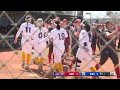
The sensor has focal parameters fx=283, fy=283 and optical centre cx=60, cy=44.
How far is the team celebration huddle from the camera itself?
1303mm

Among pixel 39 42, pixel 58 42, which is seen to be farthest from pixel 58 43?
pixel 39 42

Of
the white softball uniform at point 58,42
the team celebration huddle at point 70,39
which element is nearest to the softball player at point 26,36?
the team celebration huddle at point 70,39

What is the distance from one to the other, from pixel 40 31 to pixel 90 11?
0.48m

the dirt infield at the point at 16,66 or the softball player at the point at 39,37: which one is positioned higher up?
the softball player at the point at 39,37

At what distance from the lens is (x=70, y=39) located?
1.37 meters

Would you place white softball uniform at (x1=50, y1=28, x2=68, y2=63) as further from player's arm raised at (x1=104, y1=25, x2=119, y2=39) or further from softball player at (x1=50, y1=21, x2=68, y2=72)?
player's arm raised at (x1=104, y1=25, x2=119, y2=39)

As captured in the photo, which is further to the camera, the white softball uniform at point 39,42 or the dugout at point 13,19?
the white softball uniform at point 39,42

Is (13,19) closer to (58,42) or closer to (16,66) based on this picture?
(58,42)

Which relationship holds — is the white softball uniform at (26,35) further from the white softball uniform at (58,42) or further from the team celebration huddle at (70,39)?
the white softball uniform at (58,42)

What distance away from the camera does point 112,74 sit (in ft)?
4.02

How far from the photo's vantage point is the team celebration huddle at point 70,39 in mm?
1303

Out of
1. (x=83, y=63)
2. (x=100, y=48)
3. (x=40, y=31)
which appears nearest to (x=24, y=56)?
(x=40, y=31)
